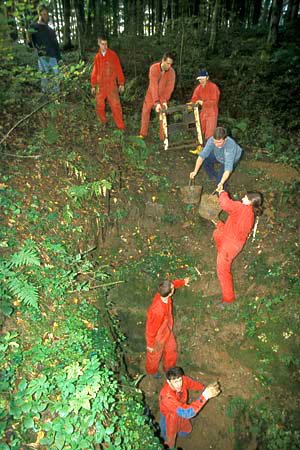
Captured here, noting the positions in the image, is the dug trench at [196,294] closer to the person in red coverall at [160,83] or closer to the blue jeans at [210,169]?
the blue jeans at [210,169]

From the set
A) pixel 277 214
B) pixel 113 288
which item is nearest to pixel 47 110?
pixel 113 288

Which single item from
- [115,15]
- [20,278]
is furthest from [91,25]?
[20,278]

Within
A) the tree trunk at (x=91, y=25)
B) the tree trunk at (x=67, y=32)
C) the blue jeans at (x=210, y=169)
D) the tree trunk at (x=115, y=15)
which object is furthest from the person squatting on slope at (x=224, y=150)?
the tree trunk at (x=115, y=15)

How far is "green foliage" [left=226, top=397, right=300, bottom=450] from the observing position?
5.46 metres

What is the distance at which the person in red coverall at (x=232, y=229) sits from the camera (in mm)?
5559

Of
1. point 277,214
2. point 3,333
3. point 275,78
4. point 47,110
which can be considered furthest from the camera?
point 275,78

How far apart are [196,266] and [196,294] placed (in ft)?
2.12

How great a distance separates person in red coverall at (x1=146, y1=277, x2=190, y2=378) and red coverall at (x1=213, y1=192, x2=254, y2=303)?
87cm

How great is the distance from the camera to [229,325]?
253 inches

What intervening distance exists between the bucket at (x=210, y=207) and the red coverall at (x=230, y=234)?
3.18 feet

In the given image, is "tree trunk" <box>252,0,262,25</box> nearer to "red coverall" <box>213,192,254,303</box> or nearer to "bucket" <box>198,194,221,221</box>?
"bucket" <box>198,194,221,221</box>

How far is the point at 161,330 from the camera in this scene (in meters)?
5.48

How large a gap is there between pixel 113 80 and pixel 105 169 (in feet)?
8.09

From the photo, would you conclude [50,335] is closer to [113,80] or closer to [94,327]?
[94,327]
